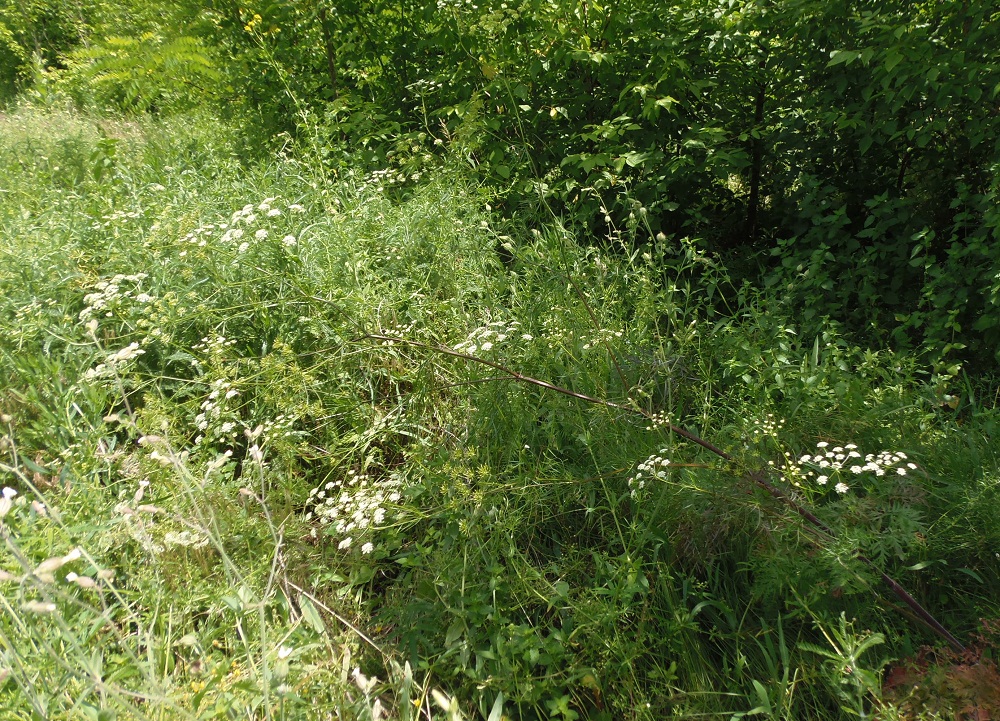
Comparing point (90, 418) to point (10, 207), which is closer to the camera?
point (90, 418)

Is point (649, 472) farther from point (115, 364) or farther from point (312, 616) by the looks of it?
point (115, 364)

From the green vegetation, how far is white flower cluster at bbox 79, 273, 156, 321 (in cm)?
7

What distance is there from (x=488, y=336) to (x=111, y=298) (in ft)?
5.29

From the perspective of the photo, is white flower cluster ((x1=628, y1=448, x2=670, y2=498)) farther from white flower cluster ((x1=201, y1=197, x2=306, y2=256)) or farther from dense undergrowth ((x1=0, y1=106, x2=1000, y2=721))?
white flower cluster ((x1=201, y1=197, x2=306, y2=256))

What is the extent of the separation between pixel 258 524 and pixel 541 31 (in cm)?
302

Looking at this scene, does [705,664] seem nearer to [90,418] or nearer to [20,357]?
[90,418]

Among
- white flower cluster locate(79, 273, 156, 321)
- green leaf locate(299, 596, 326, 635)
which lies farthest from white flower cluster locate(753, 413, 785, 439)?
white flower cluster locate(79, 273, 156, 321)

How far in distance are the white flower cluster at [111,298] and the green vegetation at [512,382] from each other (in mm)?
65

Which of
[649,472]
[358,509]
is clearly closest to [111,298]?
[358,509]

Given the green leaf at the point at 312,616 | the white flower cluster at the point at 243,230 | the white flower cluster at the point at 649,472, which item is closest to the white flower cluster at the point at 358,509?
the green leaf at the point at 312,616

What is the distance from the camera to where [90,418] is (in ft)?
9.95

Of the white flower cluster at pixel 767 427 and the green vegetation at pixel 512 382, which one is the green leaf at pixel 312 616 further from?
the white flower cluster at pixel 767 427

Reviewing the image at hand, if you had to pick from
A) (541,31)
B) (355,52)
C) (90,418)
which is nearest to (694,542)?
(90,418)

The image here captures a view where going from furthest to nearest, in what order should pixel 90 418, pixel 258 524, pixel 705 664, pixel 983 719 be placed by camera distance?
1. pixel 90 418
2. pixel 258 524
3. pixel 705 664
4. pixel 983 719
